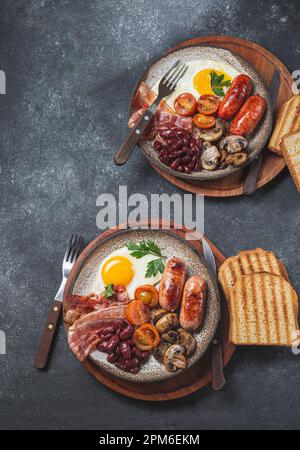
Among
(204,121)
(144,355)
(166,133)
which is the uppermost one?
(204,121)

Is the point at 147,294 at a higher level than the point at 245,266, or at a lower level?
lower

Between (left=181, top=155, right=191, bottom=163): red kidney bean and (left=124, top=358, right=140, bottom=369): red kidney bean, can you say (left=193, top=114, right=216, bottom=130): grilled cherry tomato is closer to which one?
(left=181, top=155, right=191, bottom=163): red kidney bean

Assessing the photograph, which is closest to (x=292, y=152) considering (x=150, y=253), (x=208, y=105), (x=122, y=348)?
(x=208, y=105)

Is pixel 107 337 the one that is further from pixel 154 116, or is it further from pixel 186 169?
pixel 154 116

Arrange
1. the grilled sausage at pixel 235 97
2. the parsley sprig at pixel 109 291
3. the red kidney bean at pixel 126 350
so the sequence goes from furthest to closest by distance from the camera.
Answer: the grilled sausage at pixel 235 97 < the parsley sprig at pixel 109 291 < the red kidney bean at pixel 126 350

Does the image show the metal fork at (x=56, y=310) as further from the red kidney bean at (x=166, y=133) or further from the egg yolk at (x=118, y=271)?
the red kidney bean at (x=166, y=133)

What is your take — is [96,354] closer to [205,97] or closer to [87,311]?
[87,311]

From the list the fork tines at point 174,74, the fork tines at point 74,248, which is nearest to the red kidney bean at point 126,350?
the fork tines at point 74,248

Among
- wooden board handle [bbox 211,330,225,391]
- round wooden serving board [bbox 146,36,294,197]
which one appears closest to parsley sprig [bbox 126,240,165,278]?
round wooden serving board [bbox 146,36,294,197]
